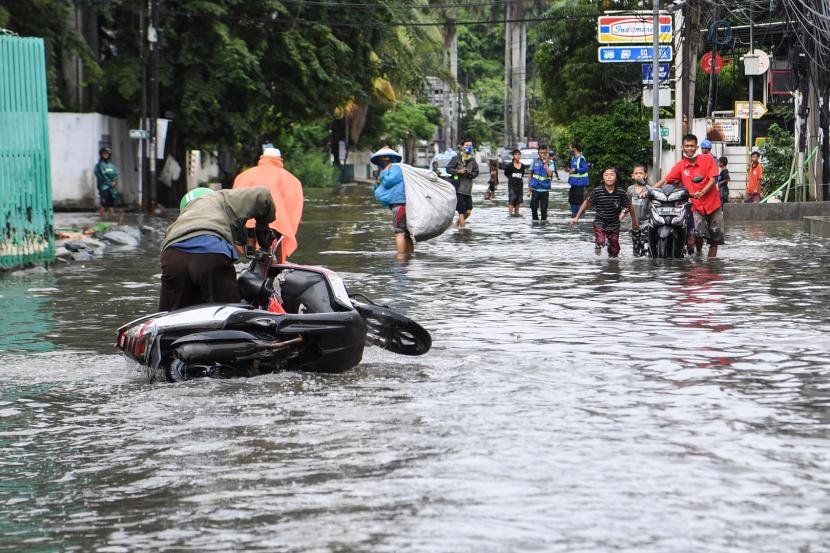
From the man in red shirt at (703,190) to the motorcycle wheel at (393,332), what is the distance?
403 inches

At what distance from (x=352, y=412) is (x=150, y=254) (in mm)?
14302

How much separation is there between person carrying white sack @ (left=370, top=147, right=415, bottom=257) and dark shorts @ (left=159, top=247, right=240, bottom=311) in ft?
37.4

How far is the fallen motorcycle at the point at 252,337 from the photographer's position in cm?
923

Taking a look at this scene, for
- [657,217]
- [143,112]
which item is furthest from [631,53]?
[657,217]

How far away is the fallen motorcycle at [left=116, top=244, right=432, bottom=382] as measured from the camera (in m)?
9.23

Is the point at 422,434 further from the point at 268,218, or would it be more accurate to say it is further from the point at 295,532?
the point at 268,218

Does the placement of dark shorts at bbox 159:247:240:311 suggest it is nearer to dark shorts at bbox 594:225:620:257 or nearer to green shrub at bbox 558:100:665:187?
dark shorts at bbox 594:225:620:257

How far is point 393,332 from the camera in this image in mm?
10312

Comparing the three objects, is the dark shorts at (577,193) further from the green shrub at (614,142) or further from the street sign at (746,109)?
the street sign at (746,109)

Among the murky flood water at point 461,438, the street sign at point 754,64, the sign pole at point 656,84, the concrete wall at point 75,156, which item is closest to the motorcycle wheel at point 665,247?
the murky flood water at point 461,438

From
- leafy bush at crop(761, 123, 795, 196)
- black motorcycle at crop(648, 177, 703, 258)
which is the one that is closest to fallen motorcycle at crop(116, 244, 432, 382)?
black motorcycle at crop(648, 177, 703, 258)

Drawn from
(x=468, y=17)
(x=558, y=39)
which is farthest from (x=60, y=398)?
(x=468, y=17)

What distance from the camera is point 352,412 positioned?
839cm

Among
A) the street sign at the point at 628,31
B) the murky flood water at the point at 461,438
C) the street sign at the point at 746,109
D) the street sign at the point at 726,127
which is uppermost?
the street sign at the point at 628,31
